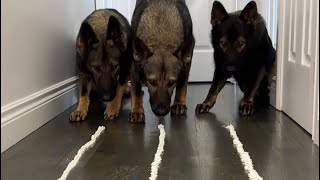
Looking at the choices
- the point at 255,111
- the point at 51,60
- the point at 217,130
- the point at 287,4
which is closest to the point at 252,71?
the point at 255,111

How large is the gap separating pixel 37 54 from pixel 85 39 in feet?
1.02

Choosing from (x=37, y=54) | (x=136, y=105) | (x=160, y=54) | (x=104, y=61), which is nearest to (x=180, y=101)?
(x=136, y=105)

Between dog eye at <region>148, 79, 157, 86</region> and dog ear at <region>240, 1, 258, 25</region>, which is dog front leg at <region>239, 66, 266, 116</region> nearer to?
dog ear at <region>240, 1, 258, 25</region>

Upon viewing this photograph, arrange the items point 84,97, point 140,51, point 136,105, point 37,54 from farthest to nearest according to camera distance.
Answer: point 84,97 → point 136,105 → point 140,51 → point 37,54

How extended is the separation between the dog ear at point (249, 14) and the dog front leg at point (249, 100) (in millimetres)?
335

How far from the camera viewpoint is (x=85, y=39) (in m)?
2.37

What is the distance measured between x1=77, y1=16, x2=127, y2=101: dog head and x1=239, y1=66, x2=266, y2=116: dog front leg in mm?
779

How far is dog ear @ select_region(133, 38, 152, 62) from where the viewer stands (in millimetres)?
2258

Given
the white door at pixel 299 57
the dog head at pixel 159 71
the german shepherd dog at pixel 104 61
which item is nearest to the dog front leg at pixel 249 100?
the white door at pixel 299 57

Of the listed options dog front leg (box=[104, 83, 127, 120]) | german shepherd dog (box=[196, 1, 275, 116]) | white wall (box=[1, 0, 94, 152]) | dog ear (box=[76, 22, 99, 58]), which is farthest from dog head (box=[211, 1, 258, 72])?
white wall (box=[1, 0, 94, 152])

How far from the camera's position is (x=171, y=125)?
7.27 ft

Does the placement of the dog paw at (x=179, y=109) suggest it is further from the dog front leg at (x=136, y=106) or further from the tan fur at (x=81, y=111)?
the tan fur at (x=81, y=111)

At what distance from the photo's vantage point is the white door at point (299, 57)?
6.37ft

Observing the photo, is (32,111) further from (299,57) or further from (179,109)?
(299,57)
